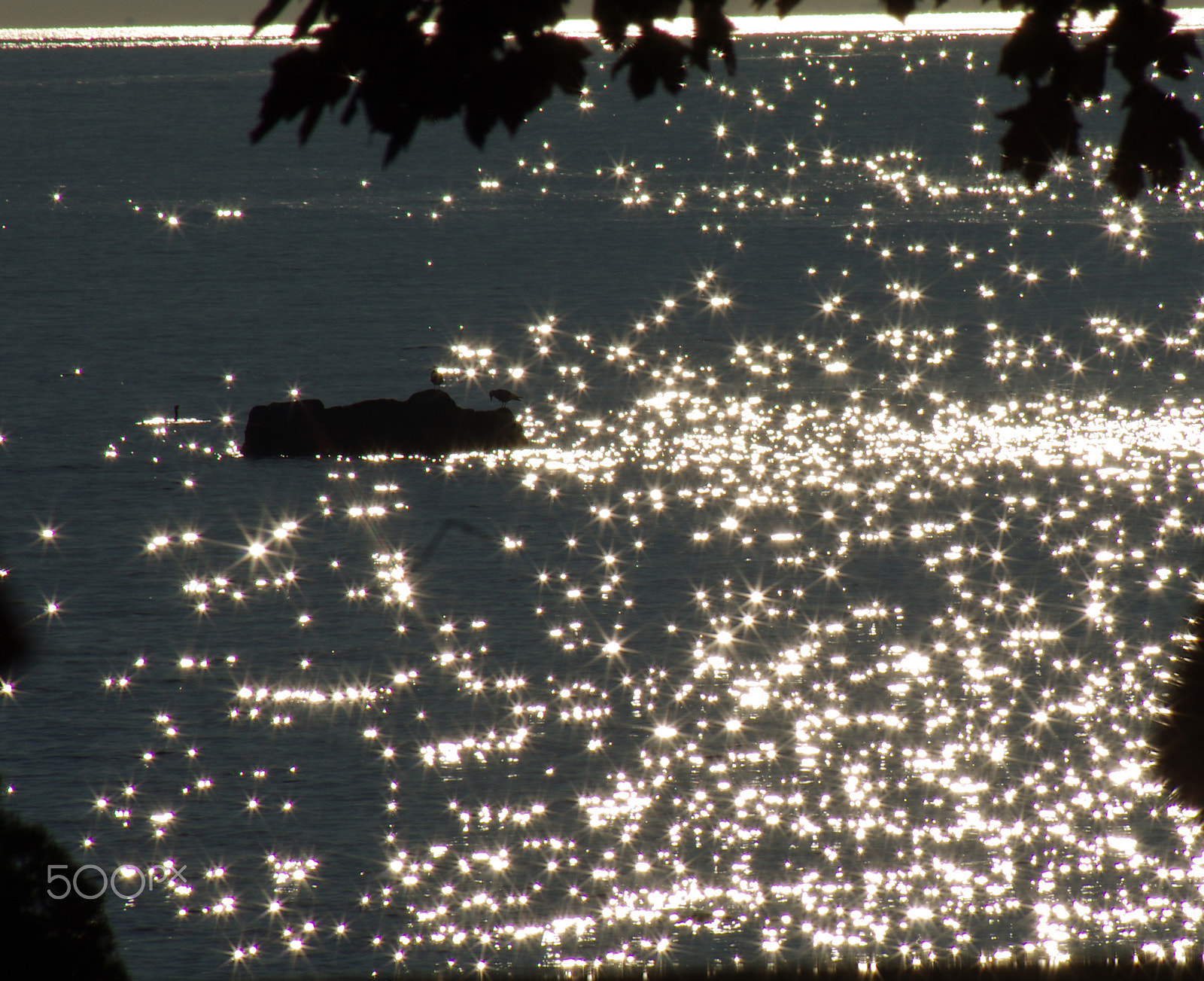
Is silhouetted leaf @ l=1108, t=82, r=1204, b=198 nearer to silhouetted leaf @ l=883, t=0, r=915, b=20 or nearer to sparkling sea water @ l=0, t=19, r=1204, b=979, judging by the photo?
sparkling sea water @ l=0, t=19, r=1204, b=979

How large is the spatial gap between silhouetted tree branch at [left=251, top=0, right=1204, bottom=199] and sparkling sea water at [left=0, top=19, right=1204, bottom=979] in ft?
2.05

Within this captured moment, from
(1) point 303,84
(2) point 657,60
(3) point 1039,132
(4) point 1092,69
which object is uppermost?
(1) point 303,84

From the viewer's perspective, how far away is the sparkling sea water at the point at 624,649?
19953 millimetres

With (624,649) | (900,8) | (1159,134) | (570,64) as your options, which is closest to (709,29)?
(900,8)

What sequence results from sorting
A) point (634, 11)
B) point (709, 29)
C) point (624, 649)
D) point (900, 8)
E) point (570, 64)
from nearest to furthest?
1. point (570, 64)
2. point (634, 11)
3. point (900, 8)
4. point (709, 29)
5. point (624, 649)

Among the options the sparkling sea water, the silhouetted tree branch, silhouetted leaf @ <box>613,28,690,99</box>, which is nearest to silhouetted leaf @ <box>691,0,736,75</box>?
the silhouetted tree branch

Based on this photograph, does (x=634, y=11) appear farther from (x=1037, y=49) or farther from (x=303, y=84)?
(x=1037, y=49)

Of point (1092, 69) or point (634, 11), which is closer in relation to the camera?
point (634, 11)

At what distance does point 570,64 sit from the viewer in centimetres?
613

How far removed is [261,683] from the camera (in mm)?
28266

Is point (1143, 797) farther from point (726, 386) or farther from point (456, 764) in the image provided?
point (726, 386)

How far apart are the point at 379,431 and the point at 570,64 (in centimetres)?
4297

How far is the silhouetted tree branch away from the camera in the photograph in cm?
573

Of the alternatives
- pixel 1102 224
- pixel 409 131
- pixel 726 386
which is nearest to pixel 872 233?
pixel 1102 224
